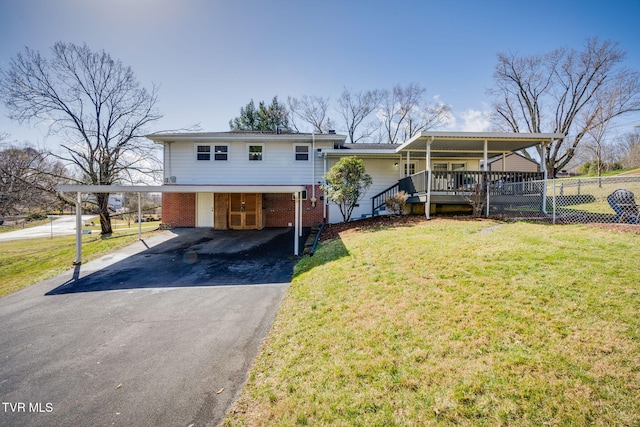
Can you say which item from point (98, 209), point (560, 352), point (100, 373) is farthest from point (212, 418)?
point (98, 209)

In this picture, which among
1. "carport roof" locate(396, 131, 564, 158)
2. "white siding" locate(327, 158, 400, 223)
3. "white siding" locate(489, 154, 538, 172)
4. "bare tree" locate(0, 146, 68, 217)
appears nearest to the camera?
"carport roof" locate(396, 131, 564, 158)

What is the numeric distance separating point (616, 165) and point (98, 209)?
47733mm

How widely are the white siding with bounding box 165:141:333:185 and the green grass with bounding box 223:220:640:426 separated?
9642 millimetres

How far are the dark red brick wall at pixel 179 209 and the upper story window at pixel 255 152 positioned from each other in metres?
3.96

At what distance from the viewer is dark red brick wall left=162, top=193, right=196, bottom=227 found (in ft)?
45.6

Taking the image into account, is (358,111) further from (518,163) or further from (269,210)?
(269,210)

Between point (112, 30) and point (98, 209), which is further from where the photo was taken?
point (98, 209)

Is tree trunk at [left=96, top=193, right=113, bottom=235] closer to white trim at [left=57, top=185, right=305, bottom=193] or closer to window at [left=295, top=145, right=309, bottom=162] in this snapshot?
white trim at [left=57, top=185, right=305, bottom=193]

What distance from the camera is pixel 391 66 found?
1552 cm

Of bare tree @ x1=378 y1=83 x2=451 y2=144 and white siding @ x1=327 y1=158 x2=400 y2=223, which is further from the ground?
bare tree @ x1=378 y1=83 x2=451 y2=144

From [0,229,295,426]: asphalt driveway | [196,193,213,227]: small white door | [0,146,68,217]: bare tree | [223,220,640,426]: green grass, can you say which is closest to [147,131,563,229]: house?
[196,193,213,227]: small white door

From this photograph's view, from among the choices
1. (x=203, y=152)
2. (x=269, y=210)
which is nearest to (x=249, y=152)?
(x=203, y=152)

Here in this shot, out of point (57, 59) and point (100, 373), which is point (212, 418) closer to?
point (100, 373)

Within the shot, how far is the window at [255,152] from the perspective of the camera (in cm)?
1405
